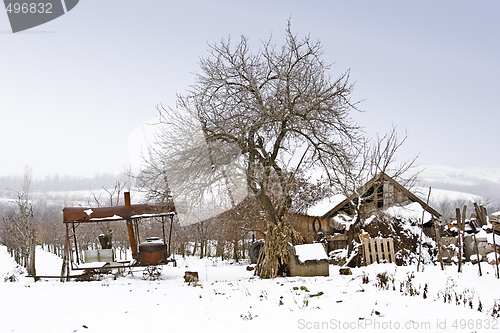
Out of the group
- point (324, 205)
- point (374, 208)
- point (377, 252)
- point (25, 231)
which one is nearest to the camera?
point (377, 252)

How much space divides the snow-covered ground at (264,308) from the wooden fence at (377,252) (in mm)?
4041

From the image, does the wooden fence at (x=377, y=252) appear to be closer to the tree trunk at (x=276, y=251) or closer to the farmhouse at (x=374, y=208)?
the tree trunk at (x=276, y=251)

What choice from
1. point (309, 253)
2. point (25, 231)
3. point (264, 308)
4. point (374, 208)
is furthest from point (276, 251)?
point (25, 231)

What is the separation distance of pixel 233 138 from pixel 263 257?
4.28 m

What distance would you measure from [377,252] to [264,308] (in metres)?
8.63

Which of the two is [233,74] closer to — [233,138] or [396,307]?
[233,138]

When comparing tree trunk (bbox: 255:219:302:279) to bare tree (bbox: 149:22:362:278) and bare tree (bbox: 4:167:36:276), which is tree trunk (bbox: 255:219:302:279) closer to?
bare tree (bbox: 149:22:362:278)

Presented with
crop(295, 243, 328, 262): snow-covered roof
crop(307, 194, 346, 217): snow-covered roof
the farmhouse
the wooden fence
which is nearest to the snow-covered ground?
crop(295, 243, 328, 262): snow-covered roof

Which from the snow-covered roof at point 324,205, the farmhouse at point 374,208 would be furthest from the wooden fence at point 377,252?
the snow-covered roof at point 324,205

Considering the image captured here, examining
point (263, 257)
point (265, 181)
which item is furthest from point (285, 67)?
point (263, 257)

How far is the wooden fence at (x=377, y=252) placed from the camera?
553 inches

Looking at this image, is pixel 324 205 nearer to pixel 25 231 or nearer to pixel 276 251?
pixel 276 251

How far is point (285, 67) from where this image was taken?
37.8ft

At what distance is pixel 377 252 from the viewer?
46.5 ft
